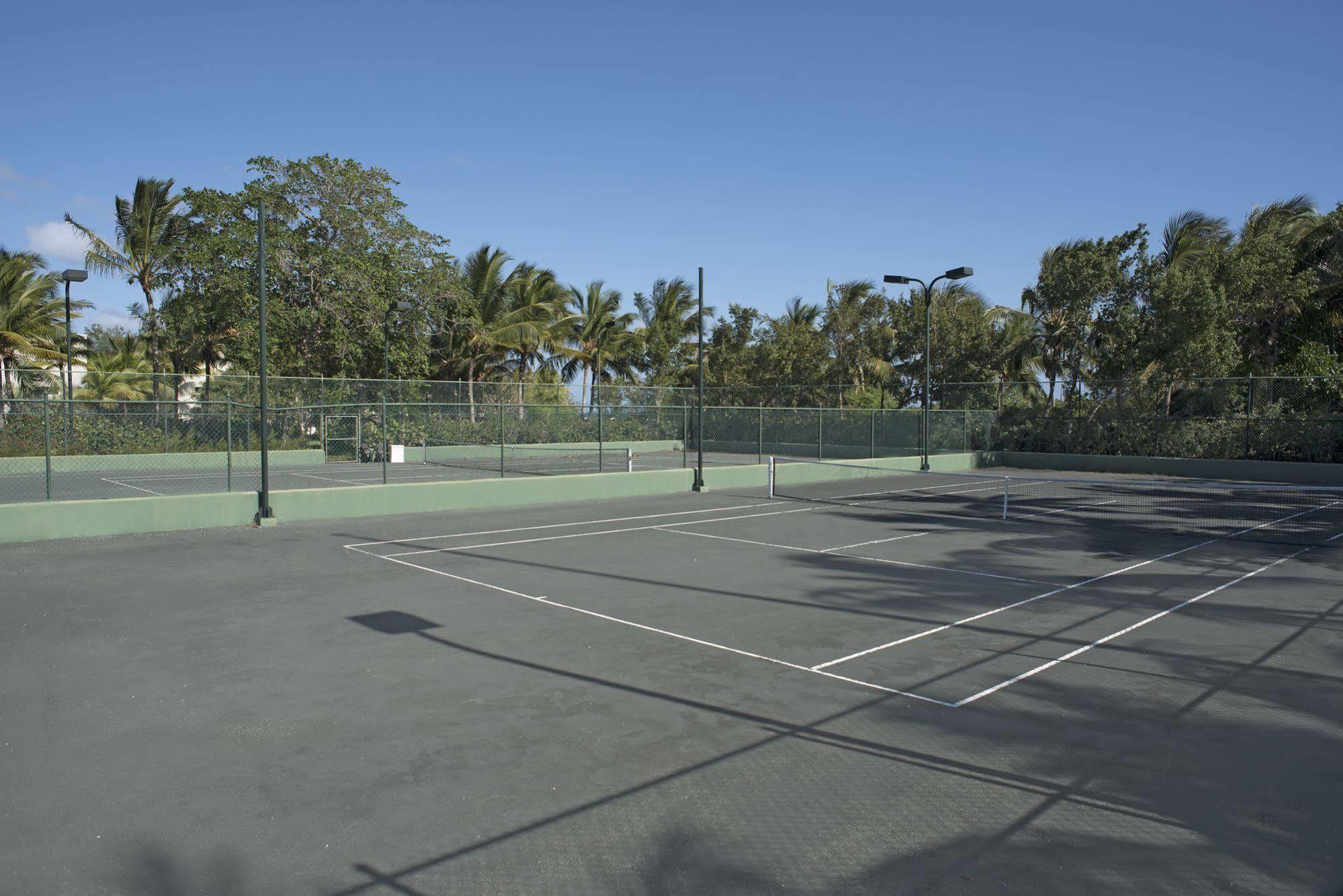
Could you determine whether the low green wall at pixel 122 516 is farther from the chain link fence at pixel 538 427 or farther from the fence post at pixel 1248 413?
the fence post at pixel 1248 413

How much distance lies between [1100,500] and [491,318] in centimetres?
2974

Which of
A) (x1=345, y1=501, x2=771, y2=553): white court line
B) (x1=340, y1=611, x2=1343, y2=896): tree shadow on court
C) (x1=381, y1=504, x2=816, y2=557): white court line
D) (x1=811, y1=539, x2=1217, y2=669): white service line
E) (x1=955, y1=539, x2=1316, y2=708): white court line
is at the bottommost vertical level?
(x1=340, y1=611, x2=1343, y2=896): tree shadow on court

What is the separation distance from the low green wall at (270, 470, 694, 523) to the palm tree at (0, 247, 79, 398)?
83.8ft

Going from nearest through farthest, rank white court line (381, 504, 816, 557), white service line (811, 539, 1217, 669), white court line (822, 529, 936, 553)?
white service line (811, 539, 1217, 669)
white court line (381, 504, 816, 557)
white court line (822, 529, 936, 553)

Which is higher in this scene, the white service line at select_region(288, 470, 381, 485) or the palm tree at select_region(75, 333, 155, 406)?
the palm tree at select_region(75, 333, 155, 406)

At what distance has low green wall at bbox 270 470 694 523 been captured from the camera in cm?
1623

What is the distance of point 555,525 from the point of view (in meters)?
16.1

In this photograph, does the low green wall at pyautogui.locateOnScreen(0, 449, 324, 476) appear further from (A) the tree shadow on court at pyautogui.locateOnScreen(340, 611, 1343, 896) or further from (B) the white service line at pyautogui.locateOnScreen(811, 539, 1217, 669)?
(A) the tree shadow on court at pyautogui.locateOnScreen(340, 611, 1343, 896)

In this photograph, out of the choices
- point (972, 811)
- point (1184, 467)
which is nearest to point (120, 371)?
point (1184, 467)

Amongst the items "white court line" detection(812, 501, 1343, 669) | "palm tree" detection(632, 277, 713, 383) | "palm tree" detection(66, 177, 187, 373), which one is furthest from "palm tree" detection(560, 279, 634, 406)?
"white court line" detection(812, 501, 1343, 669)

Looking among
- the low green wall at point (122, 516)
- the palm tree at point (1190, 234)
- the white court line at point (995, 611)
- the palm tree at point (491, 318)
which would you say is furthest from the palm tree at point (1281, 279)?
the low green wall at point (122, 516)

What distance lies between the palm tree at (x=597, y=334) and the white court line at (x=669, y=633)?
34335 mm

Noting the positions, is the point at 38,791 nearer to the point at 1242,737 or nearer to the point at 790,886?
the point at 790,886

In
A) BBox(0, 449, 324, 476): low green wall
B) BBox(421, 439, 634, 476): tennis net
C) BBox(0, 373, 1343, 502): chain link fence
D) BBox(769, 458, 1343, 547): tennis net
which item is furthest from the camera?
BBox(421, 439, 634, 476): tennis net
